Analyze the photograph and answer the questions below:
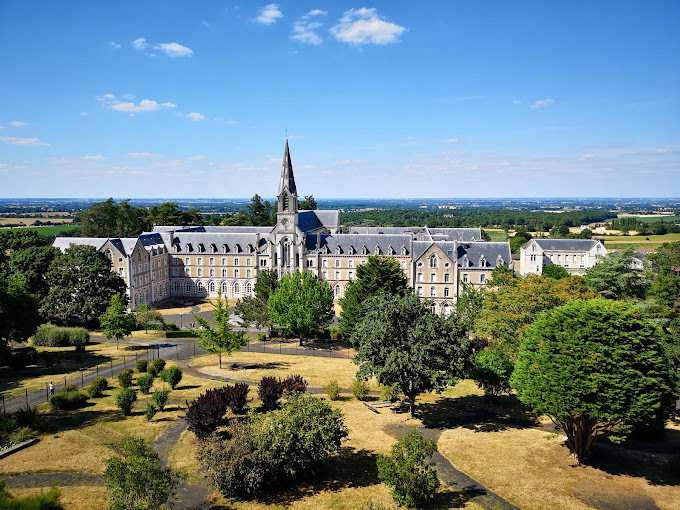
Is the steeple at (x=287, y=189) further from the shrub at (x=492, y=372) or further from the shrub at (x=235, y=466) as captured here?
the shrub at (x=235, y=466)

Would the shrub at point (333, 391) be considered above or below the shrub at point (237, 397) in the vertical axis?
below

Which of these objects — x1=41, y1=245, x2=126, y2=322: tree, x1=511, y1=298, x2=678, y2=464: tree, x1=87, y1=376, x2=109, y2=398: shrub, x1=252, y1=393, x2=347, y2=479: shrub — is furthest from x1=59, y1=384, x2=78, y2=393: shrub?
x1=511, y1=298, x2=678, y2=464: tree

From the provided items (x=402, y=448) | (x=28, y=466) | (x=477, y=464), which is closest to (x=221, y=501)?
(x=402, y=448)

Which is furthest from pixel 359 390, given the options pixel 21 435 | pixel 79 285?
pixel 79 285

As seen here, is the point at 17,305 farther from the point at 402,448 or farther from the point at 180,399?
the point at 402,448

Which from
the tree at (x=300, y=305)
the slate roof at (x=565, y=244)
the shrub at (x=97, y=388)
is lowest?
the shrub at (x=97, y=388)

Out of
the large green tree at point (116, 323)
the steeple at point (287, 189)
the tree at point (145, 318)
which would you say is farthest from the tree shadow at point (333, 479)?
the steeple at point (287, 189)

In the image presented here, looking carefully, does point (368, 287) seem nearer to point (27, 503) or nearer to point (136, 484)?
point (136, 484)

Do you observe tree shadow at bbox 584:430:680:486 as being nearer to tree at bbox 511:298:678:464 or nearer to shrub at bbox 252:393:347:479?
tree at bbox 511:298:678:464
